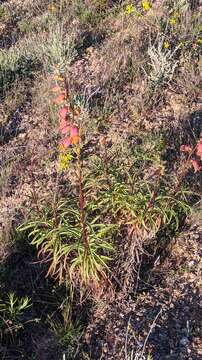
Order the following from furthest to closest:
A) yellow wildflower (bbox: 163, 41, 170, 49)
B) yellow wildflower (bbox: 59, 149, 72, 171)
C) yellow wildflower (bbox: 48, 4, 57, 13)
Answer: yellow wildflower (bbox: 48, 4, 57, 13)
yellow wildflower (bbox: 163, 41, 170, 49)
yellow wildflower (bbox: 59, 149, 72, 171)

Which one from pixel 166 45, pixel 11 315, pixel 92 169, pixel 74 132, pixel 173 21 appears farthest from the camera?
pixel 173 21

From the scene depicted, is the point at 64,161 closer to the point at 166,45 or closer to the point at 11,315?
the point at 11,315

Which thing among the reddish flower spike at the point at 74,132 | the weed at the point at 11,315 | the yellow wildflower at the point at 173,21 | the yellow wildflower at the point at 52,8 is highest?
the yellow wildflower at the point at 52,8

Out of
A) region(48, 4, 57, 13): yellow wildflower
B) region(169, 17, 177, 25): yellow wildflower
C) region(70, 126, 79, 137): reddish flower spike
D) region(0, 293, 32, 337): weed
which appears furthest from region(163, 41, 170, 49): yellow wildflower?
region(0, 293, 32, 337): weed

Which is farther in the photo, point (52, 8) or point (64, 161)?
point (52, 8)

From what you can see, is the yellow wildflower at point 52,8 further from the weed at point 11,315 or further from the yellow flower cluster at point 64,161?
the weed at point 11,315

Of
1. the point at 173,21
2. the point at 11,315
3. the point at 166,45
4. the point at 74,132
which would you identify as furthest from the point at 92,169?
the point at 173,21

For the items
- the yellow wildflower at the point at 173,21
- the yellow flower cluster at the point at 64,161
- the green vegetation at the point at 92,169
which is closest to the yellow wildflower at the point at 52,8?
the green vegetation at the point at 92,169

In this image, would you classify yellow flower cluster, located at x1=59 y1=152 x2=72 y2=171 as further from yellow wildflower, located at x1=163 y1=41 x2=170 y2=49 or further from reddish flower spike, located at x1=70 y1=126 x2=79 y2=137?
yellow wildflower, located at x1=163 y1=41 x2=170 y2=49

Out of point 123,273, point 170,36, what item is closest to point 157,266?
point 123,273

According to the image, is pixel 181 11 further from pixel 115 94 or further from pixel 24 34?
pixel 24 34

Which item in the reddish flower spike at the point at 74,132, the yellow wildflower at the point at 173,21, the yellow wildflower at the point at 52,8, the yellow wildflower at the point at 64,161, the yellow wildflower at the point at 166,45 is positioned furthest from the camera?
the yellow wildflower at the point at 52,8

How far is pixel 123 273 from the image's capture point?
4.03m

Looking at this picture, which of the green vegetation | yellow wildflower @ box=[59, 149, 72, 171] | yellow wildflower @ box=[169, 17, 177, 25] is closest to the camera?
the green vegetation
